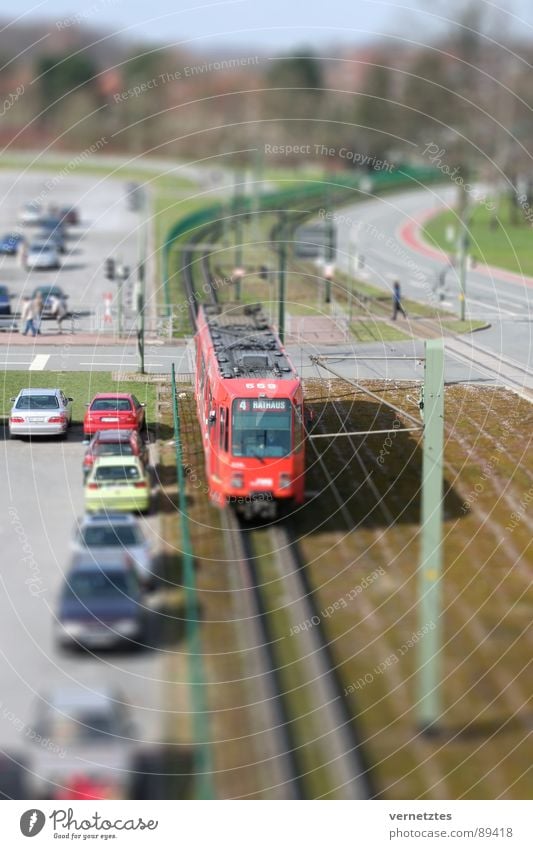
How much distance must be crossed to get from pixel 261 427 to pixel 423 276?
5516 centimetres

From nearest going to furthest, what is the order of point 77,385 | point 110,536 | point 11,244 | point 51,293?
1. point 110,536
2. point 77,385
3. point 51,293
4. point 11,244

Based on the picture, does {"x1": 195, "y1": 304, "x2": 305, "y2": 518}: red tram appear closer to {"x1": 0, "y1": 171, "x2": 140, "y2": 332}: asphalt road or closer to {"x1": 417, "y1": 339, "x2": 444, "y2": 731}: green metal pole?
{"x1": 417, "y1": 339, "x2": 444, "y2": 731}: green metal pole

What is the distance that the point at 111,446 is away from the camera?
121 feet

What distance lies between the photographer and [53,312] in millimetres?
67000

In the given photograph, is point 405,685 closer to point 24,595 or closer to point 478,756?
point 478,756

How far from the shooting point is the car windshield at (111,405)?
136 ft

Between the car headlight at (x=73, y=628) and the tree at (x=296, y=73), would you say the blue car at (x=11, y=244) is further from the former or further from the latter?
the car headlight at (x=73, y=628)

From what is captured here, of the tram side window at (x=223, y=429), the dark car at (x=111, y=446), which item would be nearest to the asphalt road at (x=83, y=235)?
the dark car at (x=111, y=446)

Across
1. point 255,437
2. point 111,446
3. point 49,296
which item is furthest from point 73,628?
point 49,296

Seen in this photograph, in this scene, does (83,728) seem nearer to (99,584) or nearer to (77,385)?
(99,584)

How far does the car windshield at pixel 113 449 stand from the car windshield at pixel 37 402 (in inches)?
222

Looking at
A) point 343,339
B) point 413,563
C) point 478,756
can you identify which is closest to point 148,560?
point 413,563

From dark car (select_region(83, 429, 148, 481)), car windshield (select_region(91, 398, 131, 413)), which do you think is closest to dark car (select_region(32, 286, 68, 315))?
car windshield (select_region(91, 398, 131, 413))

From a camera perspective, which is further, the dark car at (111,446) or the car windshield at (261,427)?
the dark car at (111,446)
